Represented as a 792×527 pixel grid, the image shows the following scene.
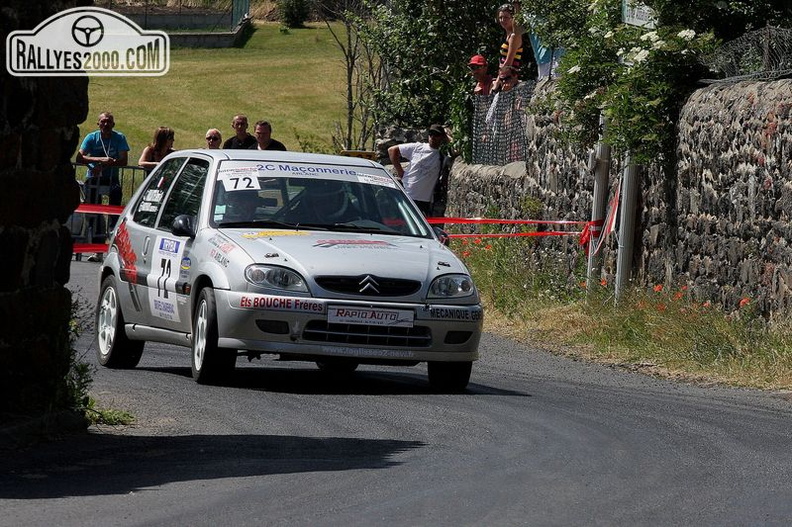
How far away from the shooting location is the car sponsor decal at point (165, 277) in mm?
11773

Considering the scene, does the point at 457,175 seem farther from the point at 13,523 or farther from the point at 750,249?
the point at 13,523

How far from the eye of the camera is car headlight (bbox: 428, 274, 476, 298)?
439 inches

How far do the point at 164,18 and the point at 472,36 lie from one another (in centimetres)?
4439

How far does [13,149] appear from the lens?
8125mm

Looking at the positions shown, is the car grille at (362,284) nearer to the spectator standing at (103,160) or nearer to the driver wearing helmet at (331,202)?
the driver wearing helmet at (331,202)

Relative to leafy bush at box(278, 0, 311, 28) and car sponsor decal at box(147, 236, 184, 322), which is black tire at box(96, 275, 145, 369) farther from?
leafy bush at box(278, 0, 311, 28)

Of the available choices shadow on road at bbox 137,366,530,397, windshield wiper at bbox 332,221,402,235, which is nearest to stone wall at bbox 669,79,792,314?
shadow on road at bbox 137,366,530,397

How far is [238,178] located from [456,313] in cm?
201

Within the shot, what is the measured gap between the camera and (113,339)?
12.5 meters

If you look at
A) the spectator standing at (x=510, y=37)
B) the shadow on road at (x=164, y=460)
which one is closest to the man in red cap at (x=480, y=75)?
the spectator standing at (x=510, y=37)

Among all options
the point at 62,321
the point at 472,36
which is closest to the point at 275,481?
the point at 62,321

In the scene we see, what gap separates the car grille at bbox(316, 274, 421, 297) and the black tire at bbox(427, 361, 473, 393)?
0.71m

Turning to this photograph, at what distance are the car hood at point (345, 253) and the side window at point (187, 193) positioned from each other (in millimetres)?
700

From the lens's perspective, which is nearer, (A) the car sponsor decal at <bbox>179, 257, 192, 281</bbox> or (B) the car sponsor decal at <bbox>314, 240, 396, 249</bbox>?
(B) the car sponsor decal at <bbox>314, 240, 396, 249</bbox>
